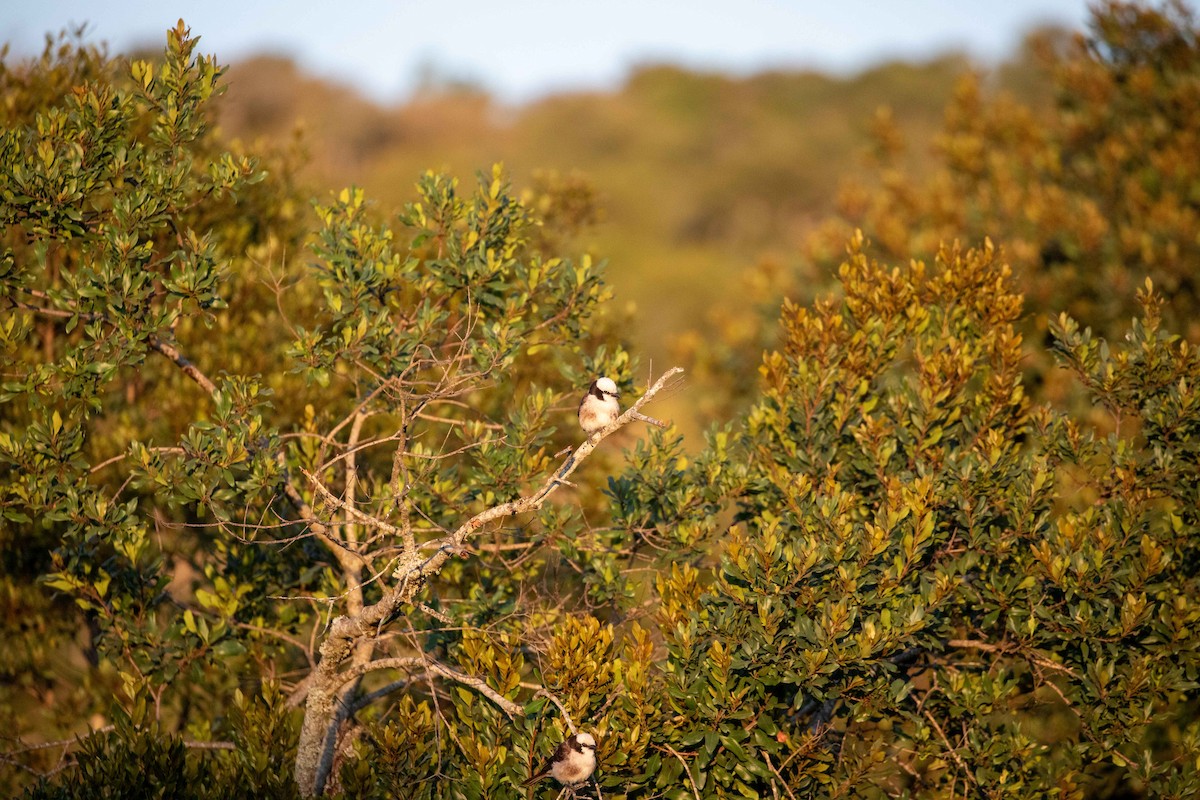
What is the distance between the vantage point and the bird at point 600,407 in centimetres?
627

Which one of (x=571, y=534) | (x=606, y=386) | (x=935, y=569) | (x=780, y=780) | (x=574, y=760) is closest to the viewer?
(x=574, y=760)

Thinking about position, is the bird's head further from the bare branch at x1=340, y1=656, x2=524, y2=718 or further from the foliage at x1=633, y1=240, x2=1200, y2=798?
the bare branch at x1=340, y1=656, x2=524, y2=718

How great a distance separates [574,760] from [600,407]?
82.3 inches

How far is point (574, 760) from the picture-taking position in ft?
17.0

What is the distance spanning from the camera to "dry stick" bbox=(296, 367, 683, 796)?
5.40 m

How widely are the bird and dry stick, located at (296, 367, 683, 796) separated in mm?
248

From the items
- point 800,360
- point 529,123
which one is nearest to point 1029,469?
point 800,360

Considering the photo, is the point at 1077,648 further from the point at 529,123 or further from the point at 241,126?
the point at 529,123

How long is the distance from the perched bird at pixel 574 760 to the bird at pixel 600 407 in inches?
72.9

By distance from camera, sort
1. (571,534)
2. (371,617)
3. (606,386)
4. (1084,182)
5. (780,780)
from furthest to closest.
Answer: (1084,182), (571,534), (606,386), (371,617), (780,780)

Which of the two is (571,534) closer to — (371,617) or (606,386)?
(606,386)

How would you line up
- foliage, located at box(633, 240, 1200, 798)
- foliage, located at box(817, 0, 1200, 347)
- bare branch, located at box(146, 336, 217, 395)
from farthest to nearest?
foliage, located at box(817, 0, 1200, 347) → bare branch, located at box(146, 336, 217, 395) → foliage, located at box(633, 240, 1200, 798)

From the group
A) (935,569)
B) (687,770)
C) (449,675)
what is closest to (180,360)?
(449,675)

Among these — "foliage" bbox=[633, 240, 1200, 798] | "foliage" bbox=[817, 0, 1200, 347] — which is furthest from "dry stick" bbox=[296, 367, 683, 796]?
"foliage" bbox=[817, 0, 1200, 347]
